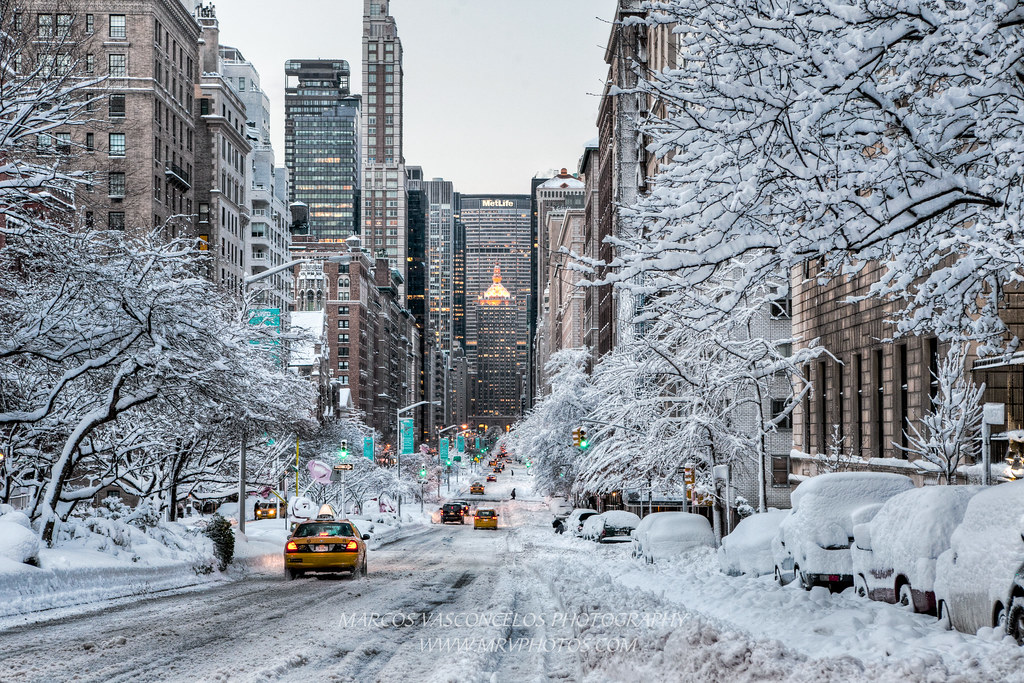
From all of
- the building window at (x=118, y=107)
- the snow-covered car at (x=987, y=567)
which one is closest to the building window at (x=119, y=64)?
the building window at (x=118, y=107)

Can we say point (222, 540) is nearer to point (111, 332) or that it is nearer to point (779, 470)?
point (111, 332)

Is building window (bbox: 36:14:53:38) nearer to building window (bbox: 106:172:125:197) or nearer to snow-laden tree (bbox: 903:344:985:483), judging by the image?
snow-laden tree (bbox: 903:344:985:483)

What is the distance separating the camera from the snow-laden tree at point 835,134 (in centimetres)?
855

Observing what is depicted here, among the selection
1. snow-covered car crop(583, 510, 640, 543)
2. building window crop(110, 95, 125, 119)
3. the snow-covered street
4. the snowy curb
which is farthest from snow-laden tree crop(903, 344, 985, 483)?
building window crop(110, 95, 125, 119)

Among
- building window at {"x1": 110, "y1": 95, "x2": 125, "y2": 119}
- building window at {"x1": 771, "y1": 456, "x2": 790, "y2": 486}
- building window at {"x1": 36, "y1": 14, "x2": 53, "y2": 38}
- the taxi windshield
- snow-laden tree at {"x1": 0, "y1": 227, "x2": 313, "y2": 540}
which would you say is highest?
building window at {"x1": 110, "y1": 95, "x2": 125, "y2": 119}

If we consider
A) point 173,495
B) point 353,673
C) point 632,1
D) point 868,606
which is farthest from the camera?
Answer: point 632,1

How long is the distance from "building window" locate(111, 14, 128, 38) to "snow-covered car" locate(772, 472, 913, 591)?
74.0 m

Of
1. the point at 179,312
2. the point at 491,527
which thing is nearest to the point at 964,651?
the point at 179,312

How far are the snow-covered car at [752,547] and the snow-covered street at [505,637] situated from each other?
1.79 feet

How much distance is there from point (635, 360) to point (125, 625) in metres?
27.1

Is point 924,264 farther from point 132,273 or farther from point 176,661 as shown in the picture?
point 132,273

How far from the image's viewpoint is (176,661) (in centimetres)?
1063

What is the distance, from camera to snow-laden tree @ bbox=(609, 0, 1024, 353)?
855 cm

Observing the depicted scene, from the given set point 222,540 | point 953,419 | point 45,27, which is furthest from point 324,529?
point 953,419
